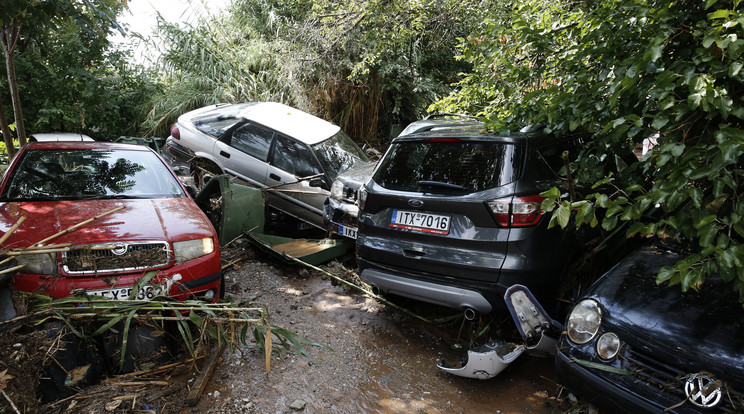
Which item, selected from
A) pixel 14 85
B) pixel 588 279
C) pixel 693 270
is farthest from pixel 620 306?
pixel 14 85

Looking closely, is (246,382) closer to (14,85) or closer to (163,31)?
(14,85)

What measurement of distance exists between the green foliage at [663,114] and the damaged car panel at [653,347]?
0.25 metres

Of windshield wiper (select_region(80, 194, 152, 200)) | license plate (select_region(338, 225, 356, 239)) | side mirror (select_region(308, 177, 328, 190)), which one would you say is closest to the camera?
windshield wiper (select_region(80, 194, 152, 200))

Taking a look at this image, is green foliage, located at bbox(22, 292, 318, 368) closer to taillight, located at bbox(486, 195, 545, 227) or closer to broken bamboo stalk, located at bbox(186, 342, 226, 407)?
broken bamboo stalk, located at bbox(186, 342, 226, 407)

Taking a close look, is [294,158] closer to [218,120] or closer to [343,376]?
[218,120]

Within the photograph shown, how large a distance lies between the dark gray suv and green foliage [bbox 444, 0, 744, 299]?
0.34m

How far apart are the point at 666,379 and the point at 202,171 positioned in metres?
6.32

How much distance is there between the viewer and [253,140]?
21.9 feet

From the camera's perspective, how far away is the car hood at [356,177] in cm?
539

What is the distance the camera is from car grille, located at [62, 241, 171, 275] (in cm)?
303

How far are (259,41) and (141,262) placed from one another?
10.2 meters

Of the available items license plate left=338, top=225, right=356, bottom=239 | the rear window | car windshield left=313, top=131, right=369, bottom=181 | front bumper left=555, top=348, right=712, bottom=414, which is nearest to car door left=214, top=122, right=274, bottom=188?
car windshield left=313, top=131, right=369, bottom=181

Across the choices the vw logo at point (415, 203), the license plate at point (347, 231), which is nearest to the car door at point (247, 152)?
the license plate at point (347, 231)

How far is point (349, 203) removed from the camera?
539 cm
